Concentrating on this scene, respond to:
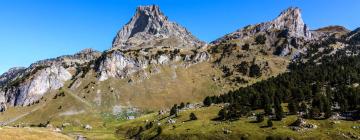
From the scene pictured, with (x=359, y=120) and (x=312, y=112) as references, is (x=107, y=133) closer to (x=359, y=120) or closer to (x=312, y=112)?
(x=312, y=112)

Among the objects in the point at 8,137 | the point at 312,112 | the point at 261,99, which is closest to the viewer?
the point at 8,137

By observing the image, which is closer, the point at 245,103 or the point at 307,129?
the point at 307,129

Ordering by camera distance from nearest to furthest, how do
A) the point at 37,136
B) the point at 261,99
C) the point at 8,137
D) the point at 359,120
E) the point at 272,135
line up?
the point at 8,137, the point at 37,136, the point at 272,135, the point at 359,120, the point at 261,99

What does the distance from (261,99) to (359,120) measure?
52430 millimetres

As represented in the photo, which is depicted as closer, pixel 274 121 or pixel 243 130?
pixel 243 130

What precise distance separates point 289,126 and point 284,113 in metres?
19.6

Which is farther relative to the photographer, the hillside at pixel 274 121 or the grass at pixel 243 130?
the hillside at pixel 274 121

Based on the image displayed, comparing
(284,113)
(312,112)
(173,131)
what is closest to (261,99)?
(284,113)

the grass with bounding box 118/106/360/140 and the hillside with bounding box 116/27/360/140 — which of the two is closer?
the grass with bounding box 118/106/360/140

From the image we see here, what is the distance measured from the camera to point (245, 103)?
18312 centimetres

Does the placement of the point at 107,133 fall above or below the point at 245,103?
below

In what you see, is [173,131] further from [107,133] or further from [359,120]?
[359,120]

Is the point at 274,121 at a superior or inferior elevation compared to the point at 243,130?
superior

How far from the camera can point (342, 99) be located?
15112cm
